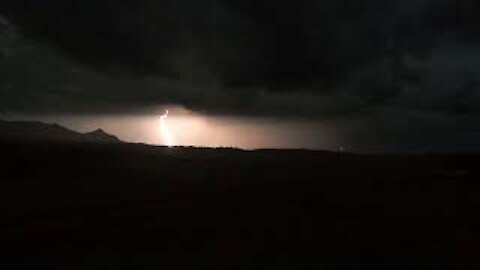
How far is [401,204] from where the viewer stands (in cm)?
5900

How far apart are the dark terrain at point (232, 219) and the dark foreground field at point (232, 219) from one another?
9 centimetres

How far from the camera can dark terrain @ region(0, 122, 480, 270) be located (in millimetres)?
37594

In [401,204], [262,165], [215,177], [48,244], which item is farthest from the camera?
[262,165]

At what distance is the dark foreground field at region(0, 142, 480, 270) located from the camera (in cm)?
3759

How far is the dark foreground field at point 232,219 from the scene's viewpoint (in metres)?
37.6

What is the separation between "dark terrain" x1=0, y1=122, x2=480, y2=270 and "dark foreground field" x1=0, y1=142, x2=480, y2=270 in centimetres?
9

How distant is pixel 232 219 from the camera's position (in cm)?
4991

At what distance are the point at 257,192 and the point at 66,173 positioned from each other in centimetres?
3135

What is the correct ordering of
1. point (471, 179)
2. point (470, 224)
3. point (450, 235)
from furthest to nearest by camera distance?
point (471, 179) < point (470, 224) < point (450, 235)

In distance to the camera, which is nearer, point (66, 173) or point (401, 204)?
point (401, 204)

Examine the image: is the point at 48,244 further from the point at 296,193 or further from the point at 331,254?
→ the point at 296,193

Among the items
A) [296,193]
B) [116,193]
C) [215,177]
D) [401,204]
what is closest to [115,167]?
[215,177]

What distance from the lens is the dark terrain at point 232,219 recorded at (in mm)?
37594

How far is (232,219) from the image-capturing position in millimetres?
49906
